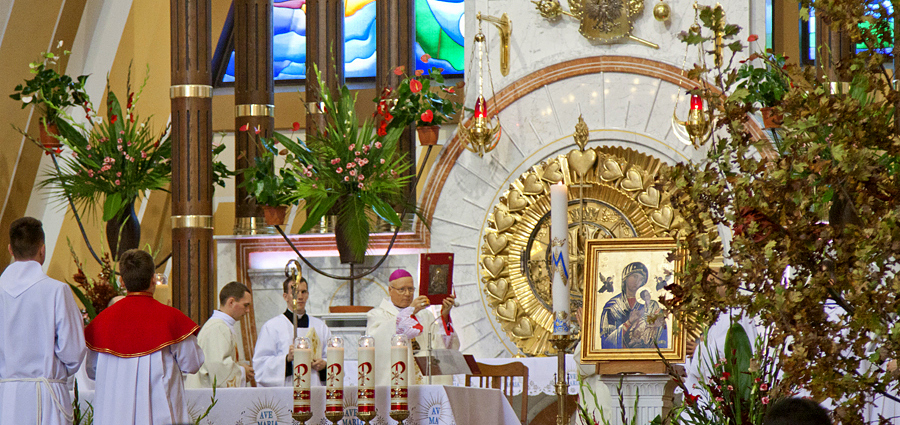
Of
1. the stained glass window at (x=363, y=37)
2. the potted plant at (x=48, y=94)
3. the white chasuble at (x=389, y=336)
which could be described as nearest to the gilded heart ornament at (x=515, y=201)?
the white chasuble at (x=389, y=336)

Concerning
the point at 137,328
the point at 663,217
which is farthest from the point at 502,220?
the point at 137,328

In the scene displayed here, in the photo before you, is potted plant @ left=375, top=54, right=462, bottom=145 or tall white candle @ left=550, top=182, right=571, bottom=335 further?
potted plant @ left=375, top=54, right=462, bottom=145

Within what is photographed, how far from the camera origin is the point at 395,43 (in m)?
8.55

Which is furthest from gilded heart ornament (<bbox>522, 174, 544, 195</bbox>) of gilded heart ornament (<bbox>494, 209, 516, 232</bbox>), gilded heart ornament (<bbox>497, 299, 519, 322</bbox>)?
gilded heart ornament (<bbox>497, 299, 519, 322</bbox>)

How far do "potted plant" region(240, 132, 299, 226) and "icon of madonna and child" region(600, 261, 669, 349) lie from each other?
3.04 meters

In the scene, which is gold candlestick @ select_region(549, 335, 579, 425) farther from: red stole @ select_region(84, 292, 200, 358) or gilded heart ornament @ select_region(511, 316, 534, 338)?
gilded heart ornament @ select_region(511, 316, 534, 338)

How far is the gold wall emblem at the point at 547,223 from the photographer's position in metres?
7.87

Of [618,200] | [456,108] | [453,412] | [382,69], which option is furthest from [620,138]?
[453,412]

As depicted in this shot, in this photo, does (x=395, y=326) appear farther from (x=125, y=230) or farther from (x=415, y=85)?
(x=125, y=230)

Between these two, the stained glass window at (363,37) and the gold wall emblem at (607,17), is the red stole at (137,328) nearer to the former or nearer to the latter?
the gold wall emblem at (607,17)

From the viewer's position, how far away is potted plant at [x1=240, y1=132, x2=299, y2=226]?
8.10 m

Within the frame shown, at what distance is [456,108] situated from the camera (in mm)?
8070

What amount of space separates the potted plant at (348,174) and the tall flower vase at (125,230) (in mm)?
1480

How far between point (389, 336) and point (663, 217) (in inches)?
Result: 96.5
